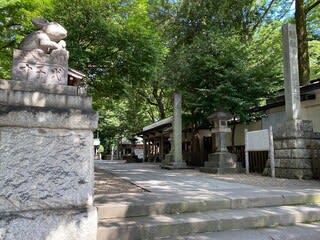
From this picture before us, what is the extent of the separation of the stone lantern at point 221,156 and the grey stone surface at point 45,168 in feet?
27.4

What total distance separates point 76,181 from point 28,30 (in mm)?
7704

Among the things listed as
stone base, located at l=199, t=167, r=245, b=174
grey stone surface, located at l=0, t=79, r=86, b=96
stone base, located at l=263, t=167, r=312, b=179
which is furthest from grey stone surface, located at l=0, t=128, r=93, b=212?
stone base, located at l=199, t=167, r=245, b=174

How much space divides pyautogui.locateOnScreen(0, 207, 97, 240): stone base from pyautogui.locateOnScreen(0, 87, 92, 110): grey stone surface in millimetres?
1244

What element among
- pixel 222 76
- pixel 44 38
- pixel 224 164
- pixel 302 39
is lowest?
pixel 224 164

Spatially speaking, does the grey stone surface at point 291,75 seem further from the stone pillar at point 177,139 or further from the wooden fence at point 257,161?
the stone pillar at point 177,139

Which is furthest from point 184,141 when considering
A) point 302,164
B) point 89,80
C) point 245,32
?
point 302,164

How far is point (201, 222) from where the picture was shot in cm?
411

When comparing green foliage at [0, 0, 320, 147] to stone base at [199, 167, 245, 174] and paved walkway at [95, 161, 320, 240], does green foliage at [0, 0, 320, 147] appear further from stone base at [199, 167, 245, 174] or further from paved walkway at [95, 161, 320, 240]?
paved walkway at [95, 161, 320, 240]

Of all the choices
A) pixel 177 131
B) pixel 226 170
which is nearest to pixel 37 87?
pixel 226 170

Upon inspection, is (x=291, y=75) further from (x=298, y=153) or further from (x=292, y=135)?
(x=298, y=153)

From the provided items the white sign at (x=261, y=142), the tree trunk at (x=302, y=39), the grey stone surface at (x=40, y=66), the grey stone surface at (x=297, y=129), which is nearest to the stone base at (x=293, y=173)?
the white sign at (x=261, y=142)

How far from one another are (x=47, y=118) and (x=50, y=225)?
1.21 m

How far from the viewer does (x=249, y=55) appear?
14.0m

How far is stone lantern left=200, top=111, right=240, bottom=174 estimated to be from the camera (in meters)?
11.5
